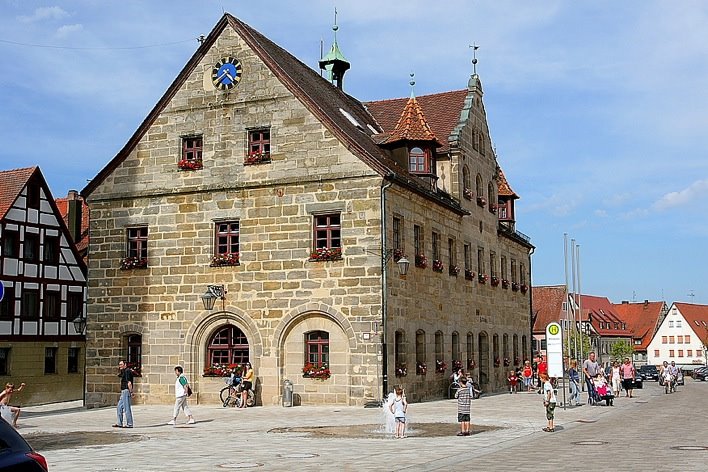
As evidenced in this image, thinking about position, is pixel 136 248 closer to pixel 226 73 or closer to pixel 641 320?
pixel 226 73

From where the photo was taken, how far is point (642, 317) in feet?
380

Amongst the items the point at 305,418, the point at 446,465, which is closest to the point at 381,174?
the point at 305,418

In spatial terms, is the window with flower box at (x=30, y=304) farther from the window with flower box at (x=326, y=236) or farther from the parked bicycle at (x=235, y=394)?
the window with flower box at (x=326, y=236)

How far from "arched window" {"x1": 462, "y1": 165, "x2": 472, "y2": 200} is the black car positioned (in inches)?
1180

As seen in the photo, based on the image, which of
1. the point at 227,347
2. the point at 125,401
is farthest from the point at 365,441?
the point at 227,347

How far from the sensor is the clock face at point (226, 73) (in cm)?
3017

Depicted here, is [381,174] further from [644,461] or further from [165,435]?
[644,461]

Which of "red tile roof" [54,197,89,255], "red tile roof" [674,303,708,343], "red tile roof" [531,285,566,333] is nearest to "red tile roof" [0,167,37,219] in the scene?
"red tile roof" [54,197,89,255]

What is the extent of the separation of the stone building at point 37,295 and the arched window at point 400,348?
13.1 meters

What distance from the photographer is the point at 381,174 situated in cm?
2764

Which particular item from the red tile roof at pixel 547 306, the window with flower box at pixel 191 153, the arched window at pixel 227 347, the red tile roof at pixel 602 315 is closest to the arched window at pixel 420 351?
the arched window at pixel 227 347

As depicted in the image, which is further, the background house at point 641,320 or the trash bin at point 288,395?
the background house at point 641,320

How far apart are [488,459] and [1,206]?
1054 inches

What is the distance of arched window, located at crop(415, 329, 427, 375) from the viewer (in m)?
30.2
